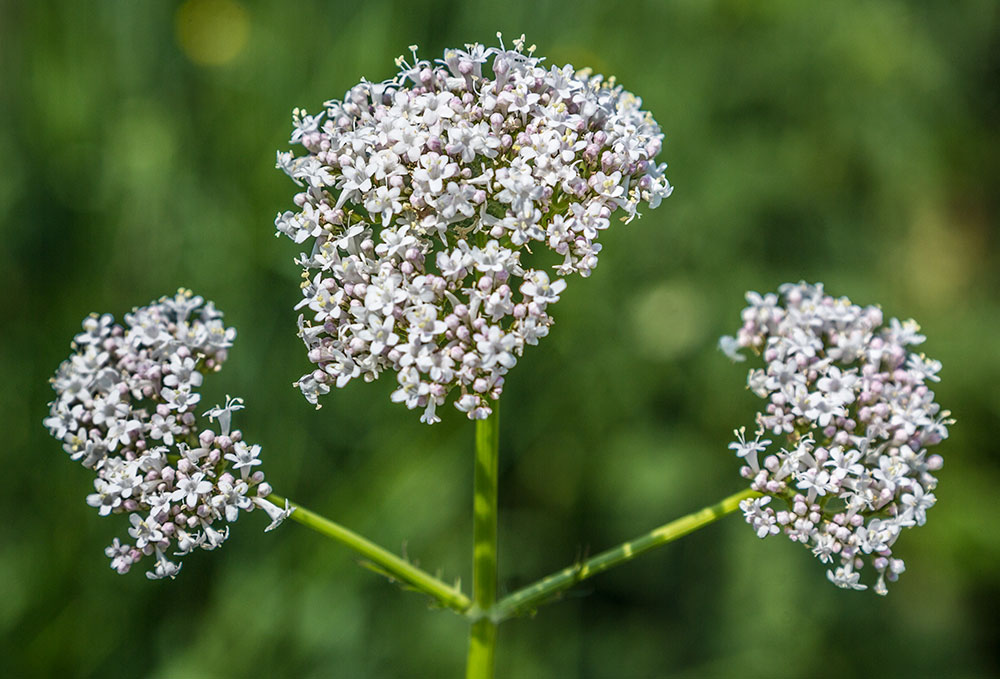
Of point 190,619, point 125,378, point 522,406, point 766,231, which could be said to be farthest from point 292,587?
point 766,231

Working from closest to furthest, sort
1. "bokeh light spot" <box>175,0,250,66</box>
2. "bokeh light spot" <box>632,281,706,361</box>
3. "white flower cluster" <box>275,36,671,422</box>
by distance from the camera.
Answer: "white flower cluster" <box>275,36,671,422</box> < "bokeh light spot" <box>175,0,250,66</box> < "bokeh light spot" <box>632,281,706,361</box>

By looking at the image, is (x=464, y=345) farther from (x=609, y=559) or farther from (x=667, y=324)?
(x=667, y=324)

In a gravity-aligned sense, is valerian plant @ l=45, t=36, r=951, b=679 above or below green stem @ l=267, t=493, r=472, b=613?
above

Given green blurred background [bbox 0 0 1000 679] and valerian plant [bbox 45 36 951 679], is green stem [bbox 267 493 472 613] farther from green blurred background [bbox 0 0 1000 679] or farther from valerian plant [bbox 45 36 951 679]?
green blurred background [bbox 0 0 1000 679]

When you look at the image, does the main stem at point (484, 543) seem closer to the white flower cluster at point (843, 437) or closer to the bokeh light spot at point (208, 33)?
the white flower cluster at point (843, 437)

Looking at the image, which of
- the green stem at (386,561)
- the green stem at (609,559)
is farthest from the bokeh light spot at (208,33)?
the green stem at (609,559)

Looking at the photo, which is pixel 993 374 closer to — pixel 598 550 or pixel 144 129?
pixel 598 550

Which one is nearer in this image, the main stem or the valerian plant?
the valerian plant

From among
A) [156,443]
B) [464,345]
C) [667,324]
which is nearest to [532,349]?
[667,324]

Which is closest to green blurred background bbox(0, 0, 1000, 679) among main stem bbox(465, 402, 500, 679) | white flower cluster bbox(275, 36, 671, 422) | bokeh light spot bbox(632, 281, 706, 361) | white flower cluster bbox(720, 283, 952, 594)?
bokeh light spot bbox(632, 281, 706, 361)
